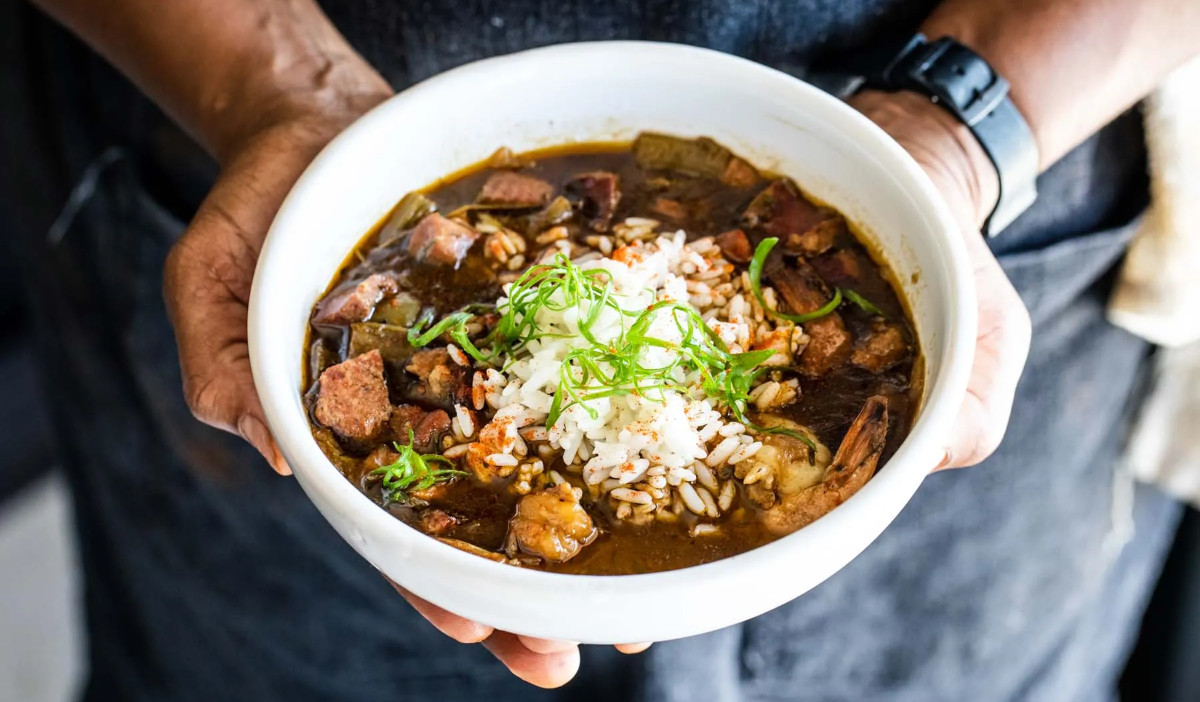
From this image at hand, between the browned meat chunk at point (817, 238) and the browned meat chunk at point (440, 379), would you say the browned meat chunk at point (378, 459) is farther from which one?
the browned meat chunk at point (817, 238)

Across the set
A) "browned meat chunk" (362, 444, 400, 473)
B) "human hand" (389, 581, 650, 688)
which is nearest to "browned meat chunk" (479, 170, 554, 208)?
"browned meat chunk" (362, 444, 400, 473)

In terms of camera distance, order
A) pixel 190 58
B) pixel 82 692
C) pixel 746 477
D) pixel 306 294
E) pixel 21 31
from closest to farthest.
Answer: pixel 746 477 < pixel 306 294 < pixel 190 58 < pixel 21 31 < pixel 82 692

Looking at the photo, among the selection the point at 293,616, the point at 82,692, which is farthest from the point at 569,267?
the point at 82,692

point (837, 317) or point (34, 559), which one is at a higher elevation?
point (837, 317)

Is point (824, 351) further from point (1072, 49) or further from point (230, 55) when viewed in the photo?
point (230, 55)

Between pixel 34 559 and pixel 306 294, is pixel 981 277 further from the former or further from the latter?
pixel 34 559

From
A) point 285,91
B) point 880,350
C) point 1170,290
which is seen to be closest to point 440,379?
point 880,350

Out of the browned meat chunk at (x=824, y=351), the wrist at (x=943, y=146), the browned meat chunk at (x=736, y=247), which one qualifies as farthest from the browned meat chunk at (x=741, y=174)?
the browned meat chunk at (x=824, y=351)
